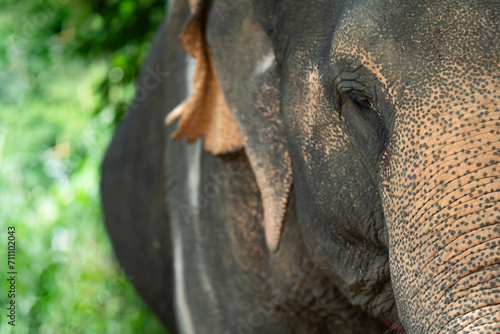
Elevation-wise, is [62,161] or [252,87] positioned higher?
[252,87]

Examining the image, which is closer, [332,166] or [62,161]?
[332,166]

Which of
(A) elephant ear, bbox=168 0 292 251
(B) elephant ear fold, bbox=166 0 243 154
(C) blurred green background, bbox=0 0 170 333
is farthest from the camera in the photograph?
(C) blurred green background, bbox=0 0 170 333

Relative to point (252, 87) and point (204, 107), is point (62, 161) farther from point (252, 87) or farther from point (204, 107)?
point (252, 87)

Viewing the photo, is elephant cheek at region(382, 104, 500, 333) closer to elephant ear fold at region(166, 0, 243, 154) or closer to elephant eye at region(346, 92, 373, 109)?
elephant eye at region(346, 92, 373, 109)

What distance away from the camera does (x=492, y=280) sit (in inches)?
36.9

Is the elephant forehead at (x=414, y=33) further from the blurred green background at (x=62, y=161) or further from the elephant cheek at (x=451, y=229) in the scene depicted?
the blurred green background at (x=62, y=161)

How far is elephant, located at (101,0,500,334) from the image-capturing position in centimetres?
101

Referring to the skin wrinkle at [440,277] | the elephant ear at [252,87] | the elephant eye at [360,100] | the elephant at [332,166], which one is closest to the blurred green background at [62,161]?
the elephant at [332,166]

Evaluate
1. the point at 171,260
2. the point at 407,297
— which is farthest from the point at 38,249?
the point at 407,297

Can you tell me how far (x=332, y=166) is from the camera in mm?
1327

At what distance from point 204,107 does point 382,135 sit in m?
0.66

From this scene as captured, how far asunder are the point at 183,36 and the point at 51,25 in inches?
112

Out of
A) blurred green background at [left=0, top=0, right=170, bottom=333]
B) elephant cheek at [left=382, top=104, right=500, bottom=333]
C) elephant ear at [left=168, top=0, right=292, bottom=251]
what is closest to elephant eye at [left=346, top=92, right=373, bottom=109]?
elephant cheek at [left=382, top=104, right=500, bottom=333]

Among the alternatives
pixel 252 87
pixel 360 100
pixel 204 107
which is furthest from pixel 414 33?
pixel 204 107
